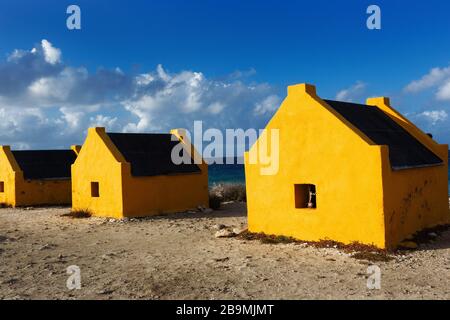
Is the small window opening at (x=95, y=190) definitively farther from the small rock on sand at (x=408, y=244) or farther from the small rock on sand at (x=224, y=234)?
the small rock on sand at (x=408, y=244)

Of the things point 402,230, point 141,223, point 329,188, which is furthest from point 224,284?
point 141,223

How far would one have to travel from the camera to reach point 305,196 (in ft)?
43.8

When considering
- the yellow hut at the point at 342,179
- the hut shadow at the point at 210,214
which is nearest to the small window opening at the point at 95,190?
the hut shadow at the point at 210,214

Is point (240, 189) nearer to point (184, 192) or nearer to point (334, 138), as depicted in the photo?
point (184, 192)

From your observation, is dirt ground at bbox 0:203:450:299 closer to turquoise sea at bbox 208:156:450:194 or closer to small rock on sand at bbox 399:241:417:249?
small rock on sand at bbox 399:241:417:249

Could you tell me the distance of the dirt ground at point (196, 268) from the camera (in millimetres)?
8445

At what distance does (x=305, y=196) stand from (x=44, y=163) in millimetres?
20335

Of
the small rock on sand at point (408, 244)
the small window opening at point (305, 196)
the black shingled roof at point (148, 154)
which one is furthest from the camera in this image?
the black shingled roof at point (148, 154)

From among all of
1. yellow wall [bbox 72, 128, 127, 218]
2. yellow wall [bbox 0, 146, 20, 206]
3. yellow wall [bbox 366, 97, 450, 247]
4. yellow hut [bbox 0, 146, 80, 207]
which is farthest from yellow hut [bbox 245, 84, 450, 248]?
yellow wall [bbox 0, 146, 20, 206]

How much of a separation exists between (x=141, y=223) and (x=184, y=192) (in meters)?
3.78

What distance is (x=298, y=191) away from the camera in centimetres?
1306

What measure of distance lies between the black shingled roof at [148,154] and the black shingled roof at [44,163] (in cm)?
834

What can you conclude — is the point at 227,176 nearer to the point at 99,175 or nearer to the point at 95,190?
the point at 95,190

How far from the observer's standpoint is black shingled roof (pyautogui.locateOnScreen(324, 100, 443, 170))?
12.8 m
